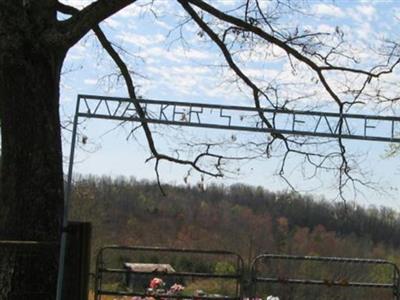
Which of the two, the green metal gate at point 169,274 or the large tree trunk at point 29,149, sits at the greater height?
the large tree trunk at point 29,149

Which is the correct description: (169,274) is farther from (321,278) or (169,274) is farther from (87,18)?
(321,278)

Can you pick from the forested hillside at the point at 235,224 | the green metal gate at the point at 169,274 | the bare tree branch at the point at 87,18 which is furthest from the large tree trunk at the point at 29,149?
the forested hillside at the point at 235,224

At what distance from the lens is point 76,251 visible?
8242 mm

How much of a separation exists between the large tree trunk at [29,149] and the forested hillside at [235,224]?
86.4ft

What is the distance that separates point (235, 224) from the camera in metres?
47.6

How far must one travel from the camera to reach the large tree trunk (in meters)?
8.14

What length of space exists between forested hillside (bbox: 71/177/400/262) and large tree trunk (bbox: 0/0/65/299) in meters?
26.3

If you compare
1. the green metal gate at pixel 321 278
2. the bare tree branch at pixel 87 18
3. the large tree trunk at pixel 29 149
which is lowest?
the green metal gate at pixel 321 278

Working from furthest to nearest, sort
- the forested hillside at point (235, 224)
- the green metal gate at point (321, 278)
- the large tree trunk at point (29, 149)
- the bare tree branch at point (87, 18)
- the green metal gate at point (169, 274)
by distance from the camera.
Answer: the forested hillside at point (235, 224)
the green metal gate at point (321, 278)
the green metal gate at point (169, 274)
the bare tree branch at point (87, 18)
the large tree trunk at point (29, 149)

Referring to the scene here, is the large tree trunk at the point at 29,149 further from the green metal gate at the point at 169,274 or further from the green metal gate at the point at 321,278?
the green metal gate at the point at 321,278

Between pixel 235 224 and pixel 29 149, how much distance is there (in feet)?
131

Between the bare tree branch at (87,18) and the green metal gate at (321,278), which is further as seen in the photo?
the green metal gate at (321,278)

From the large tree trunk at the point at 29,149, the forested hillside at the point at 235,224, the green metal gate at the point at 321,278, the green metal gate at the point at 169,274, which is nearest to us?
the large tree trunk at the point at 29,149

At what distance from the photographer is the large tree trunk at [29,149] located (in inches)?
320
